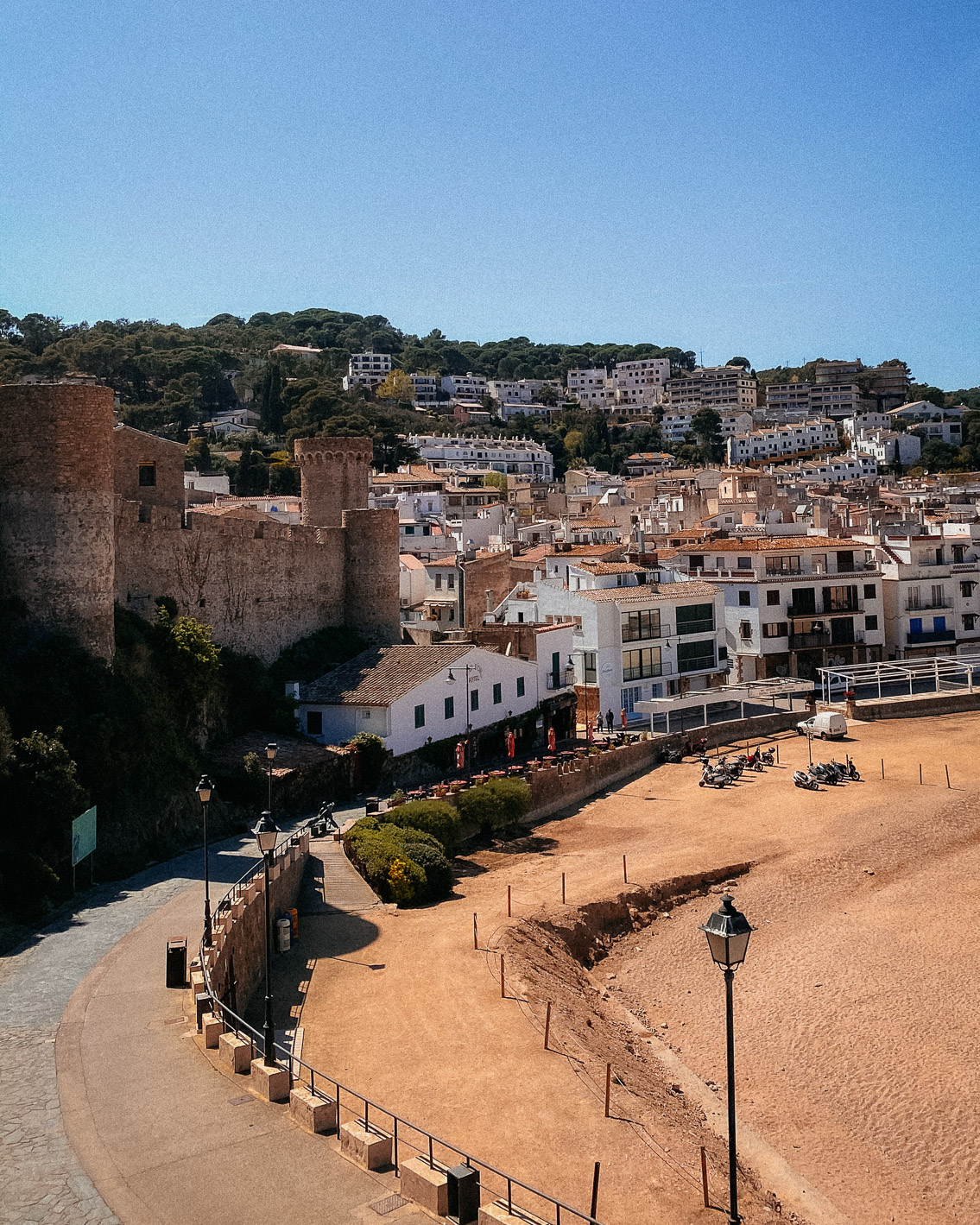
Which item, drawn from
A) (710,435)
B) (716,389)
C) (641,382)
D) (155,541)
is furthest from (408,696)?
(641,382)

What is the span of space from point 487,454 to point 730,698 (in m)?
72.1

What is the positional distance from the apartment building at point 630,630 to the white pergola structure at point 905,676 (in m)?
5.47

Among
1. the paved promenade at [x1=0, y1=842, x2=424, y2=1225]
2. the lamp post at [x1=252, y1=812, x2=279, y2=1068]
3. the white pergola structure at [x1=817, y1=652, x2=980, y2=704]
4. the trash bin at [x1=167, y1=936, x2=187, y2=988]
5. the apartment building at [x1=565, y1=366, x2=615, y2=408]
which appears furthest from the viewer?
the apartment building at [x1=565, y1=366, x2=615, y2=408]

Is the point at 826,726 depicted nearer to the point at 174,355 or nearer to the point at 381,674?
the point at 381,674

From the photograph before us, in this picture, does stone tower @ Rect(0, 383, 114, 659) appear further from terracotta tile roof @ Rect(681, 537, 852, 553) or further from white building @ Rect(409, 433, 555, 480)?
white building @ Rect(409, 433, 555, 480)

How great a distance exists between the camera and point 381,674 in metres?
31.0

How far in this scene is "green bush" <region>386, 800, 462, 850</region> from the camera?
24766 mm

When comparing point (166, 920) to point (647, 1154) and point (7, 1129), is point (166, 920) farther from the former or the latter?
point (647, 1154)

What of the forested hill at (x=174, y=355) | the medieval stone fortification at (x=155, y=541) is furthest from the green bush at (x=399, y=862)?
the forested hill at (x=174, y=355)

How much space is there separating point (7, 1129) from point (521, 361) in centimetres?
18737

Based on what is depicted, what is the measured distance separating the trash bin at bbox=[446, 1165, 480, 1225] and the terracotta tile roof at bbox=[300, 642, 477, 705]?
2018 centimetres

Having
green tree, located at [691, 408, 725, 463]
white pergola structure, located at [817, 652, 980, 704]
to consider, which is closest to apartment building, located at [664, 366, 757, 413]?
green tree, located at [691, 408, 725, 463]

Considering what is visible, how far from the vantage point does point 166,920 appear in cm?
1666

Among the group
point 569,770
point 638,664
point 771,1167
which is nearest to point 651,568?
point 638,664
